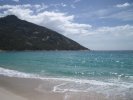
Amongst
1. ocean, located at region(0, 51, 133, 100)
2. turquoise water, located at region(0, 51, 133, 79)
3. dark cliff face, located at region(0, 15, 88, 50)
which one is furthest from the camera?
dark cliff face, located at region(0, 15, 88, 50)

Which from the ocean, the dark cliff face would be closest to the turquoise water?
the ocean

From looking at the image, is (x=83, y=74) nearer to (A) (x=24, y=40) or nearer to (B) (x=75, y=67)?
(B) (x=75, y=67)

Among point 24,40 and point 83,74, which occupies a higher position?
point 24,40

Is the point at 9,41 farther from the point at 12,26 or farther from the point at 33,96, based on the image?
the point at 33,96

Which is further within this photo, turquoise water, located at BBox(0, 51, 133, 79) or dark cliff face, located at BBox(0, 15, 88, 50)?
dark cliff face, located at BBox(0, 15, 88, 50)

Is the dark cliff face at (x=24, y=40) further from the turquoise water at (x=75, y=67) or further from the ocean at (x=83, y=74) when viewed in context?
the ocean at (x=83, y=74)

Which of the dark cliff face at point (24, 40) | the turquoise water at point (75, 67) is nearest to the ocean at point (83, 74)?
the turquoise water at point (75, 67)

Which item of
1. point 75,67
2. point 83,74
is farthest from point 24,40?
point 83,74

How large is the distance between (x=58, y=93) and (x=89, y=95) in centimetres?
180


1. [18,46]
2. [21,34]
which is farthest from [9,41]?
[21,34]

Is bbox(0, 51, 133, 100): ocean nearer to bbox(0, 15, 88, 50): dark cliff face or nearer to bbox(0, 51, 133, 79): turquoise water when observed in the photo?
bbox(0, 51, 133, 79): turquoise water

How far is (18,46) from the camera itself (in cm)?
16300

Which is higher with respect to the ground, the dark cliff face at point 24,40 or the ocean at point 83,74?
the dark cliff face at point 24,40

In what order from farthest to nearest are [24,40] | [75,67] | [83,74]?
[24,40]
[75,67]
[83,74]
